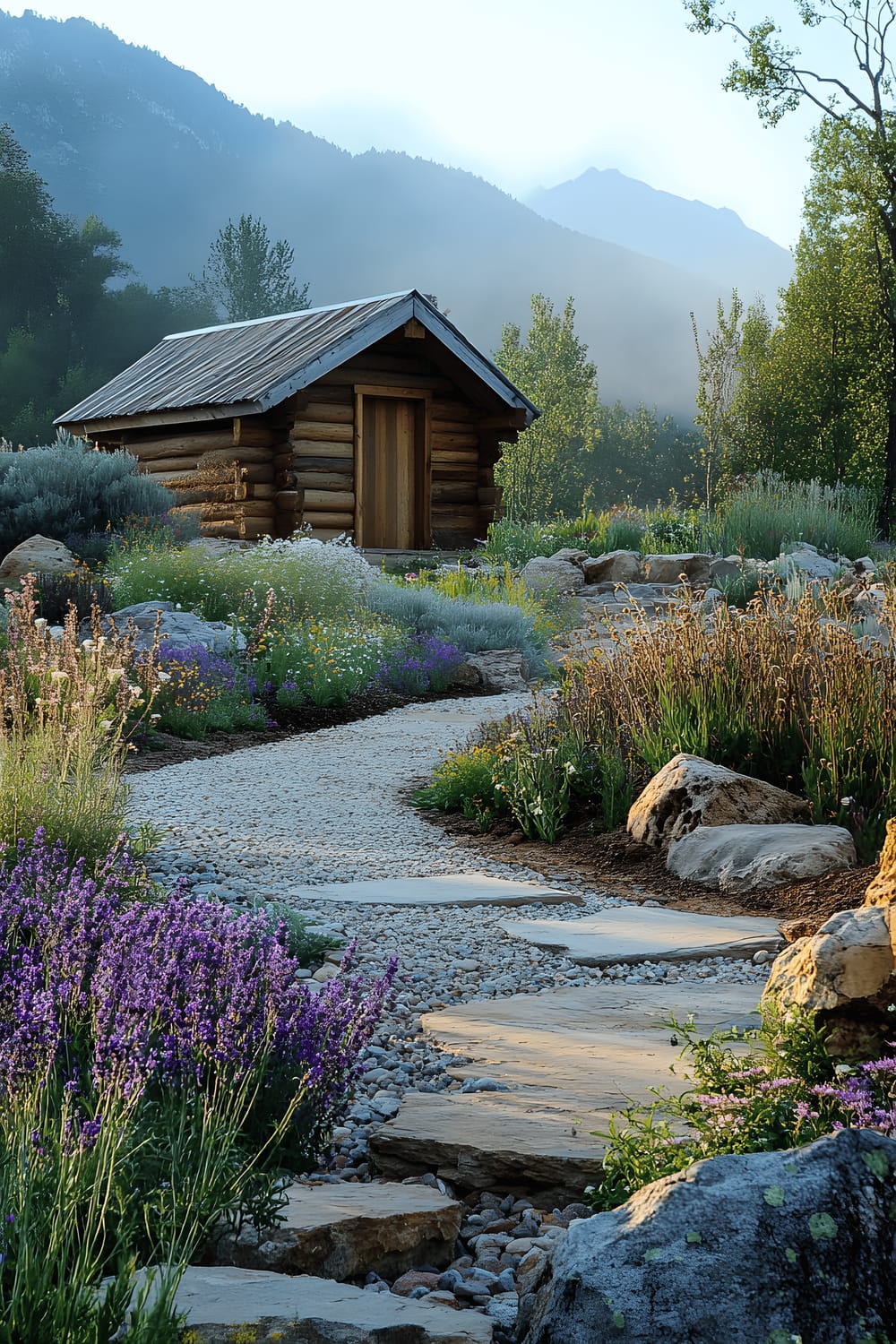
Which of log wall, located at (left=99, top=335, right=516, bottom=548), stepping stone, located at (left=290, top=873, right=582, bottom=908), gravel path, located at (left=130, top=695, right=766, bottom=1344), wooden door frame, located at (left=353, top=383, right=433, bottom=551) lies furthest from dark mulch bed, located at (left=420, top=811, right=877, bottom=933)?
wooden door frame, located at (left=353, top=383, right=433, bottom=551)

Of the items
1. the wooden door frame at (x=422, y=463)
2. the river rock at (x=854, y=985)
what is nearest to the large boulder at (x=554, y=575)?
the wooden door frame at (x=422, y=463)

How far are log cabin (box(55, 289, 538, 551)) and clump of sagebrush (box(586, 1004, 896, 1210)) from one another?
547 inches

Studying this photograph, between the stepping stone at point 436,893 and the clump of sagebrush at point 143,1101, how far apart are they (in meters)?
2.09

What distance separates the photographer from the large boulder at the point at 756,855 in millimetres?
5594

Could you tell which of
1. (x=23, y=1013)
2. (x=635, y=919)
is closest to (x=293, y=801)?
(x=635, y=919)

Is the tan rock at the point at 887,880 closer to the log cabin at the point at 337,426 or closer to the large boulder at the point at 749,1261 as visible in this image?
the large boulder at the point at 749,1261

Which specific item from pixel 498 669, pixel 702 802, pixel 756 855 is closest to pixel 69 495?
pixel 498 669

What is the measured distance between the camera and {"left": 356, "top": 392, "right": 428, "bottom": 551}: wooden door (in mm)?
18344

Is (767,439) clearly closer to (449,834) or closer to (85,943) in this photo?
(449,834)

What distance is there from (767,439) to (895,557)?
44.2 ft

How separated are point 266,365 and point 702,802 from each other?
12583 millimetres

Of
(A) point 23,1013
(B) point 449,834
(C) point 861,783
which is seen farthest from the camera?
(B) point 449,834

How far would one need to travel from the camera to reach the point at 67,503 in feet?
52.2

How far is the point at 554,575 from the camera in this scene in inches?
723
